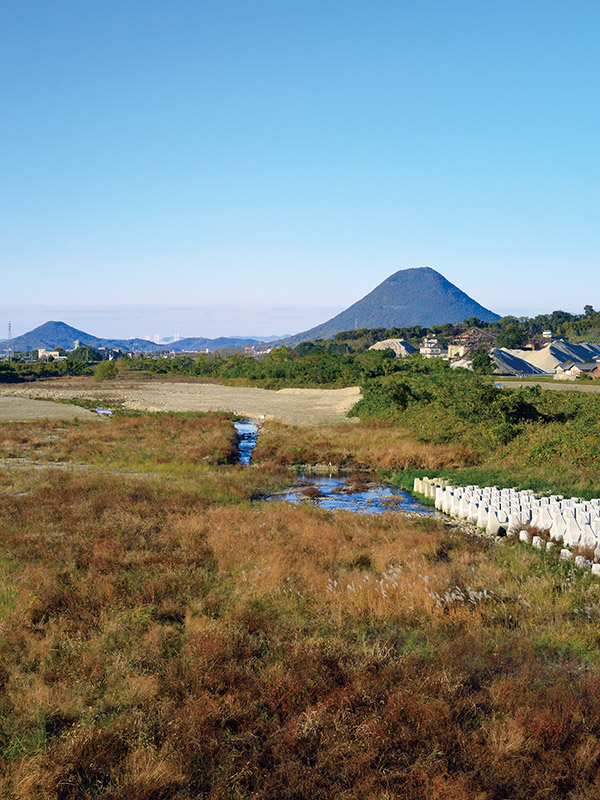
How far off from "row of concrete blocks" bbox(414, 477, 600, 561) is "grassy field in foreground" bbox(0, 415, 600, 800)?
1138 mm

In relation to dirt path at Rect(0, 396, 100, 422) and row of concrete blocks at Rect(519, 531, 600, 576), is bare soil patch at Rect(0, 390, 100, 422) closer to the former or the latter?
dirt path at Rect(0, 396, 100, 422)

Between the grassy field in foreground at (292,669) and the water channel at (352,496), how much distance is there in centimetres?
575

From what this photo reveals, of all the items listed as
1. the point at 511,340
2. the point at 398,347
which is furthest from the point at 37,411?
the point at 398,347

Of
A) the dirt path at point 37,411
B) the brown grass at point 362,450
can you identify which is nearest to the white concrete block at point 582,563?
the brown grass at point 362,450

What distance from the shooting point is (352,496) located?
67.6 feet

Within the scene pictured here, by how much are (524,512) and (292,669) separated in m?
9.40

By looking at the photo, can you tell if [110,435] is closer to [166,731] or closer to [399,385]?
[399,385]

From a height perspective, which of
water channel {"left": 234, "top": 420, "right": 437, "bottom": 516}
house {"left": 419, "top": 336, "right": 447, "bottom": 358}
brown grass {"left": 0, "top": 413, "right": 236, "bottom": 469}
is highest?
house {"left": 419, "top": 336, "right": 447, "bottom": 358}

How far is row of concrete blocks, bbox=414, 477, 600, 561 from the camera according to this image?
41.1 ft

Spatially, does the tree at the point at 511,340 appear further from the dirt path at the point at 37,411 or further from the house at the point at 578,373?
the dirt path at the point at 37,411

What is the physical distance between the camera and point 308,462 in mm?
26734

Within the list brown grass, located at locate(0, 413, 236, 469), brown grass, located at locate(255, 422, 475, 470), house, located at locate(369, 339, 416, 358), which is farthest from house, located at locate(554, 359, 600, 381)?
house, located at locate(369, 339, 416, 358)

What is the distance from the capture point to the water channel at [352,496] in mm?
Answer: 18688

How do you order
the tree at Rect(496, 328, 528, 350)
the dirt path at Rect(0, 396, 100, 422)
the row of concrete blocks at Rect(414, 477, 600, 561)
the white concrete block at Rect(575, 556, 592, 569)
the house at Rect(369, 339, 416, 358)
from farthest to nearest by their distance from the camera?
the house at Rect(369, 339, 416, 358) → the tree at Rect(496, 328, 528, 350) → the dirt path at Rect(0, 396, 100, 422) → the row of concrete blocks at Rect(414, 477, 600, 561) → the white concrete block at Rect(575, 556, 592, 569)
